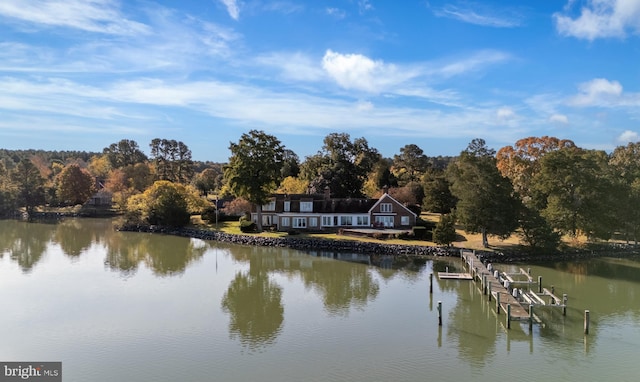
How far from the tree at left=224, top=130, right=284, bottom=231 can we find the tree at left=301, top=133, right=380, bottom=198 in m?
13.0

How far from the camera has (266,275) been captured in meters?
33.5

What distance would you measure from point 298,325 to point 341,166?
42291 millimetres

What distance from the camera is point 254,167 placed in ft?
158

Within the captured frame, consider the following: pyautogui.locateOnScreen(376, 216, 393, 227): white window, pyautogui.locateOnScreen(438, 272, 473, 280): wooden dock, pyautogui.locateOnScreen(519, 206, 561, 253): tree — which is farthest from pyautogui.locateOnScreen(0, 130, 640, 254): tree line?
pyautogui.locateOnScreen(438, 272, 473, 280): wooden dock

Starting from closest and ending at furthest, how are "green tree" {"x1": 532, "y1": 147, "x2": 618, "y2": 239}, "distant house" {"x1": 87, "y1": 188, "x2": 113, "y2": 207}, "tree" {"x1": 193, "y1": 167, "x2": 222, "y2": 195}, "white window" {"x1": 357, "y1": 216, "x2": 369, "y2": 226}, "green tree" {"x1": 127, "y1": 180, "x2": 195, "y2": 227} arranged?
"green tree" {"x1": 532, "y1": 147, "x2": 618, "y2": 239} → "white window" {"x1": 357, "y1": 216, "x2": 369, "y2": 226} → "green tree" {"x1": 127, "y1": 180, "x2": 195, "y2": 227} → "distant house" {"x1": 87, "y1": 188, "x2": 113, "y2": 207} → "tree" {"x1": 193, "y1": 167, "x2": 222, "y2": 195}

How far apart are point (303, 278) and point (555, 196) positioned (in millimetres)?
22668

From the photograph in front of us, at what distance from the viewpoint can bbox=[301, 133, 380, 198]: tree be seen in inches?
2429

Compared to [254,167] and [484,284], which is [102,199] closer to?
[254,167]

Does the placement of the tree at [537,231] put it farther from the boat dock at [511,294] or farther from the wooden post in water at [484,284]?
the wooden post in water at [484,284]

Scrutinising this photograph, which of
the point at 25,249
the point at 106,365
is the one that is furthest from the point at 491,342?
the point at 25,249

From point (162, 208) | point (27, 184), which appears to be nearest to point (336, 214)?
point (162, 208)

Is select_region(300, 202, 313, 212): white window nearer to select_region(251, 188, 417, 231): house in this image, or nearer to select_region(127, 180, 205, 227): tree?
select_region(251, 188, 417, 231): house

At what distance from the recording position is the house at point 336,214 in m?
50.0

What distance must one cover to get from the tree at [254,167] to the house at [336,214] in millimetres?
2932
